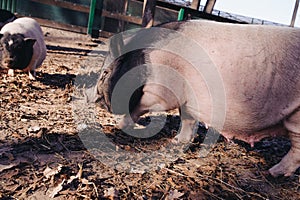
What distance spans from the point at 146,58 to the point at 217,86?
2.21ft

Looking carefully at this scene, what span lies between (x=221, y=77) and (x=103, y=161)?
122cm

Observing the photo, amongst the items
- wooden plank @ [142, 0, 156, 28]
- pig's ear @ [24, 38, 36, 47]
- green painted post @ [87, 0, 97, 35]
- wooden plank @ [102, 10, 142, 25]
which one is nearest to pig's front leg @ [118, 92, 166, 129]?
pig's ear @ [24, 38, 36, 47]

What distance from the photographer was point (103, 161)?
2.44 meters

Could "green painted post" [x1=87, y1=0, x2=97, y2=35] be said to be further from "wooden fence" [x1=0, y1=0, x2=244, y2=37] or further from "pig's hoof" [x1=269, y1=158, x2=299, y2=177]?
"pig's hoof" [x1=269, y1=158, x2=299, y2=177]

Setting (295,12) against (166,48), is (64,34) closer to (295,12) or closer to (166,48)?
(166,48)

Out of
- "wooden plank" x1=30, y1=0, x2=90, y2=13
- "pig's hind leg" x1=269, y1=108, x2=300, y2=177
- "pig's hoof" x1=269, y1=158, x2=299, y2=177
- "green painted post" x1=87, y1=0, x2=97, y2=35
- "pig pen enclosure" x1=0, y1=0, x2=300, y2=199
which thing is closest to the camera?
"pig pen enclosure" x1=0, y1=0, x2=300, y2=199

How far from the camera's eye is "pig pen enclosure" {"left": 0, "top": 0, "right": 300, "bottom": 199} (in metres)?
2.07

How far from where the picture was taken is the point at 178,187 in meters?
2.26

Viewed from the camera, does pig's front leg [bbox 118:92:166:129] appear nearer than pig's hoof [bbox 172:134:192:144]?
Yes

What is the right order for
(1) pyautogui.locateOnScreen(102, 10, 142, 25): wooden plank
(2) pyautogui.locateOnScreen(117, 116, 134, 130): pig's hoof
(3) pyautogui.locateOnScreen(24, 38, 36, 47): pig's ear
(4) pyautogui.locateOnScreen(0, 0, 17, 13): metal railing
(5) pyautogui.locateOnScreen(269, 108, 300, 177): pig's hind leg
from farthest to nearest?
1. (1) pyautogui.locateOnScreen(102, 10, 142, 25): wooden plank
2. (4) pyautogui.locateOnScreen(0, 0, 17, 13): metal railing
3. (3) pyautogui.locateOnScreen(24, 38, 36, 47): pig's ear
4. (2) pyautogui.locateOnScreen(117, 116, 134, 130): pig's hoof
5. (5) pyautogui.locateOnScreen(269, 108, 300, 177): pig's hind leg

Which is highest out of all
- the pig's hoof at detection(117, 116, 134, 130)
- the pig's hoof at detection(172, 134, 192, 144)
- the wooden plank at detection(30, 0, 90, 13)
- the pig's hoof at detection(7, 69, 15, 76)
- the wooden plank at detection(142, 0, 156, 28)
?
the wooden plank at detection(142, 0, 156, 28)

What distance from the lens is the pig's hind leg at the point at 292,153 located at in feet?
8.59

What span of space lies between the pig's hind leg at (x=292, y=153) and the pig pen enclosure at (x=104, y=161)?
76mm

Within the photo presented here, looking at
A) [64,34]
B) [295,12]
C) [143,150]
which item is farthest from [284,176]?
[295,12]
